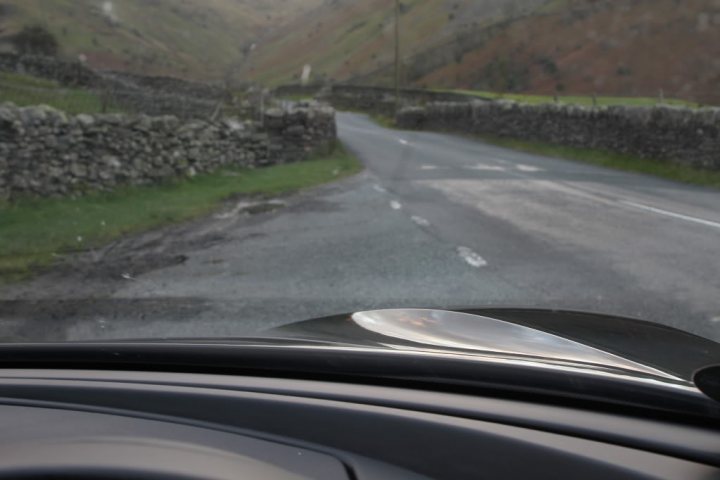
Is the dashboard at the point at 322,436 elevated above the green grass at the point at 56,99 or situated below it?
below

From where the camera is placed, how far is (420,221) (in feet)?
38.1

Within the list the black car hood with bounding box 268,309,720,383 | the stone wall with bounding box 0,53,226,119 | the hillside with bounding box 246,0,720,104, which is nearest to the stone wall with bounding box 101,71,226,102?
the stone wall with bounding box 0,53,226,119

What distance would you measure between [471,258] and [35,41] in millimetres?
29400

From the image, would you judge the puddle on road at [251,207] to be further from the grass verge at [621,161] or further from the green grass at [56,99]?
the grass verge at [621,161]

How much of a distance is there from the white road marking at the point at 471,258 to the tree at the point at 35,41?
93.3ft

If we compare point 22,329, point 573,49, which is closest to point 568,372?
point 22,329

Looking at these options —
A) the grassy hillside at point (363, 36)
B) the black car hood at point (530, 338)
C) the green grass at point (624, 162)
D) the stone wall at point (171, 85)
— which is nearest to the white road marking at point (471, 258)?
the black car hood at point (530, 338)

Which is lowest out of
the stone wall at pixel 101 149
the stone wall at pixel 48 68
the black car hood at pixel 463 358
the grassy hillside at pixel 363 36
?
the stone wall at pixel 101 149

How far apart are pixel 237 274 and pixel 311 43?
306ft

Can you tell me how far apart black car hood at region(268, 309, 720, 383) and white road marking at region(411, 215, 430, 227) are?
326 inches

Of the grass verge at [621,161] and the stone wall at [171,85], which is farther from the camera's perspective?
the stone wall at [171,85]

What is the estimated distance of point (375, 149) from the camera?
25562 mm

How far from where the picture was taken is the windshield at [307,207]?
23.7 ft

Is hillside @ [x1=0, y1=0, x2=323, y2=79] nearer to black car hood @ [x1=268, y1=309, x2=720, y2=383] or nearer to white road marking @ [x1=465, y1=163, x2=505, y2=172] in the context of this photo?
white road marking @ [x1=465, y1=163, x2=505, y2=172]
